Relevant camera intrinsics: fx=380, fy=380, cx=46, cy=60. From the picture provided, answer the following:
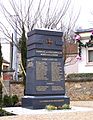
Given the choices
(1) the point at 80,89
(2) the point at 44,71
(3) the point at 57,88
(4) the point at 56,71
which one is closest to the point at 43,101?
(3) the point at 57,88

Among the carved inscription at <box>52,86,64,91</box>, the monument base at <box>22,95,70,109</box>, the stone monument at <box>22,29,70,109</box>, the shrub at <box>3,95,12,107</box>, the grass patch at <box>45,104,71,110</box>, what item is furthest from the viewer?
the shrub at <box>3,95,12,107</box>

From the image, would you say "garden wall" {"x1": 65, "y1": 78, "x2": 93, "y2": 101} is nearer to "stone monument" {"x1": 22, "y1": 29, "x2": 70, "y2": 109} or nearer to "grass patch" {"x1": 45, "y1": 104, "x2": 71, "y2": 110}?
"stone monument" {"x1": 22, "y1": 29, "x2": 70, "y2": 109}

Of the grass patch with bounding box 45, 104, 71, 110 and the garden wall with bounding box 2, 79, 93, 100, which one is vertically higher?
the garden wall with bounding box 2, 79, 93, 100

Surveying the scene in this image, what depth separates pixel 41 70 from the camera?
51.6 feet

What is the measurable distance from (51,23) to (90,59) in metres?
4.52

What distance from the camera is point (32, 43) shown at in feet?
52.4

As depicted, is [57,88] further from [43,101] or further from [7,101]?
[7,101]

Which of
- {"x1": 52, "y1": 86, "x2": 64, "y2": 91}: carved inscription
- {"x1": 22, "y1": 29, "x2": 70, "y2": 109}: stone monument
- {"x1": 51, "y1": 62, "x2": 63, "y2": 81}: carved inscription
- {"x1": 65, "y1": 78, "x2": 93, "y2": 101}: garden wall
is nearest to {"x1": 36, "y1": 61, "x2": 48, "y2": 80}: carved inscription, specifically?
{"x1": 22, "y1": 29, "x2": 70, "y2": 109}: stone monument

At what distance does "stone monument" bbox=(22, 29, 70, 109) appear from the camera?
15633mm

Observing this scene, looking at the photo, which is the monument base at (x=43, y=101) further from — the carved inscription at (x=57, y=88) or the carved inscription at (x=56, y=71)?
the carved inscription at (x=56, y=71)

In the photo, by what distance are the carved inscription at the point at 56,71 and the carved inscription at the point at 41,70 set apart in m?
0.30

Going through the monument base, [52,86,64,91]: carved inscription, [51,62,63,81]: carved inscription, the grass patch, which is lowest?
the grass patch

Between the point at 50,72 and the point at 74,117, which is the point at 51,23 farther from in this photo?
the point at 74,117

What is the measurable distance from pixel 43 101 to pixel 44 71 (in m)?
1.24
